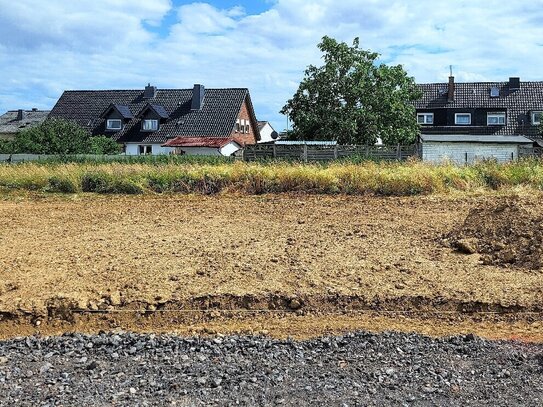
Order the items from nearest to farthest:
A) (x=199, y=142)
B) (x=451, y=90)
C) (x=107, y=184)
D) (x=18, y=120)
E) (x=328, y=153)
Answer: (x=107, y=184)
(x=328, y=153)
(x=199, y=142)
(x=451, y=90)
(x=18, y=120)

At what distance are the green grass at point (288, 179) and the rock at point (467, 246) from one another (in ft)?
23.6

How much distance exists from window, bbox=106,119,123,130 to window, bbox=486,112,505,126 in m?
28.3

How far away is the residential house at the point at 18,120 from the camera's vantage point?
2208 inches

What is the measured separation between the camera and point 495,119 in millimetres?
46469

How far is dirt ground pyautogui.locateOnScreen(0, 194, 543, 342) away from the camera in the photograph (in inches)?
273

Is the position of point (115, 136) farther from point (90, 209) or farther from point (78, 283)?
point (78, 283)

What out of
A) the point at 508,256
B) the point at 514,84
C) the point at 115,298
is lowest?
the point at 115,298

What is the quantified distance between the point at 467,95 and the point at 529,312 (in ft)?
144

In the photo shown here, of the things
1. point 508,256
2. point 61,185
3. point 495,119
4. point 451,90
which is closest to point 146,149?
point 451,90

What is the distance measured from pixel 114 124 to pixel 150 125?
10.4 feet

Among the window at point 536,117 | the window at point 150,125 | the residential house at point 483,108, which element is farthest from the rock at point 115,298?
the window at point 536,117

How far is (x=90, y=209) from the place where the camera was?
14711mm

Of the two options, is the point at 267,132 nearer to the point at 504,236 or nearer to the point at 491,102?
the point at 491,102

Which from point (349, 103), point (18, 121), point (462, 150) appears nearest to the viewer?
point (462, 150)
